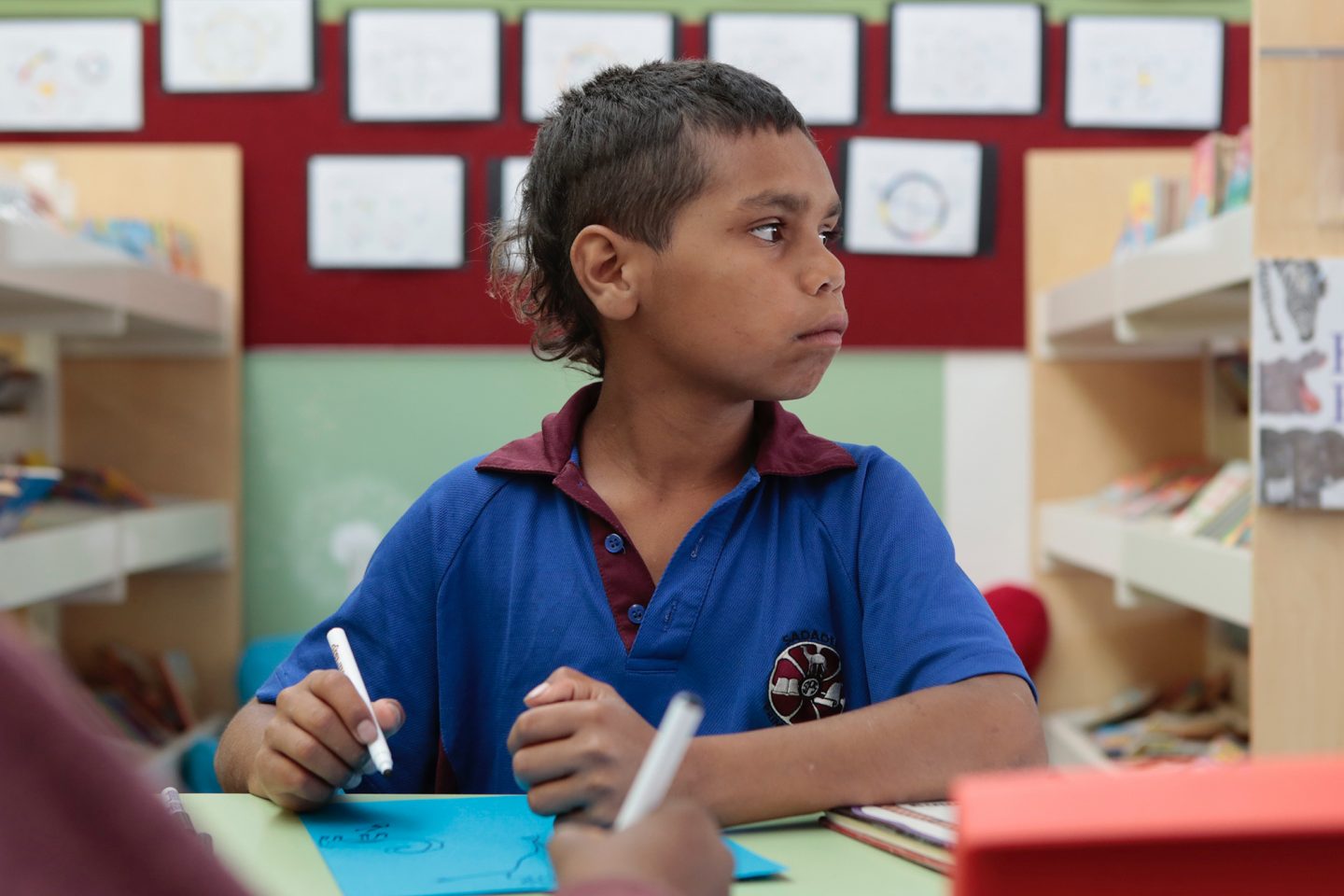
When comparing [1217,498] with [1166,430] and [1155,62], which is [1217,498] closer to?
[1166,430]

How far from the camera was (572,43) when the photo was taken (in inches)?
112

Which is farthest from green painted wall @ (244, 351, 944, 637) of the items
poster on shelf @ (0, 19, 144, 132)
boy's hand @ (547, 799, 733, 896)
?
boy's hand @ (547, 799, 733, 896)

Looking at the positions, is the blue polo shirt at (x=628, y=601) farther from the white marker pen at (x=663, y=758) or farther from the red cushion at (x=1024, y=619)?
the red cushion at (x=1024, y=619)

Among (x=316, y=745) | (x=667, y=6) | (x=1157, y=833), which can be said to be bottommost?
(x=316, y=745)

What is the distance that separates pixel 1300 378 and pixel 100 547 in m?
1.80

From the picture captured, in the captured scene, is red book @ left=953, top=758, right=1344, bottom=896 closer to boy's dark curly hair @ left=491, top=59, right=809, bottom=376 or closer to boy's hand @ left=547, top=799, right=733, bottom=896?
boy's hand @ left=547, top=799, right=733, bottom=896

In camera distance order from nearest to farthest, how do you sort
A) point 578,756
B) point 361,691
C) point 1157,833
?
point 1157,833, point 578,756, point 361,691

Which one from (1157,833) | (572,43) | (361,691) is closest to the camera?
(1157,833)

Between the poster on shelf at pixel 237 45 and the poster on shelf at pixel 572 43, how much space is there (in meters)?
0.46

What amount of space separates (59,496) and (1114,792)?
2312 millimetres

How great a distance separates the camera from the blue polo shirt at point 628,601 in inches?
37.7

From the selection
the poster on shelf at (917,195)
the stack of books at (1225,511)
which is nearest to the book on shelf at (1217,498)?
the stack of books at (1225,511)

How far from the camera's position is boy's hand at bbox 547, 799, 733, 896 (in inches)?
17.5

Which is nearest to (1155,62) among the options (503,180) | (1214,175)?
(1214,175)
